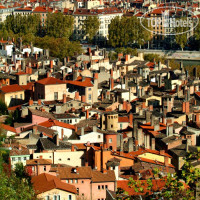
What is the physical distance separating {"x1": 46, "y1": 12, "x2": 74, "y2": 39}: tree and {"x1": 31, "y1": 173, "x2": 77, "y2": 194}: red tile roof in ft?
134

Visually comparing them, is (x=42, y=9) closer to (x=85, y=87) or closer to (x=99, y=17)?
(x=99, y=17)

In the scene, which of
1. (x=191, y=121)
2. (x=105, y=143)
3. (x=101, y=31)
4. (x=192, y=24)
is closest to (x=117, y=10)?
(x=101, y=31)

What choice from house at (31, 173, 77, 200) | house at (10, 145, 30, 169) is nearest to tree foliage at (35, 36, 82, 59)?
house at (10, 145, 30, 169)

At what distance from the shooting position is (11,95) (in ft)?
104

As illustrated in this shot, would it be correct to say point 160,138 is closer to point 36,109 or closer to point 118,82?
point 36,109

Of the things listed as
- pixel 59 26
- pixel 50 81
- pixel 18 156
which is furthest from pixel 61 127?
pixel 59 26

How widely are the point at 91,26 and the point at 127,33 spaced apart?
4.25 meters

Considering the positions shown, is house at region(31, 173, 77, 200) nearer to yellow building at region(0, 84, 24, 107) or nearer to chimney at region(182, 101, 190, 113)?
chimney at region(182, 101, 190, 113)

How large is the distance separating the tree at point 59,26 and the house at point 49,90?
28.8m

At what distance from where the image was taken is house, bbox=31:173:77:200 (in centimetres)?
1833

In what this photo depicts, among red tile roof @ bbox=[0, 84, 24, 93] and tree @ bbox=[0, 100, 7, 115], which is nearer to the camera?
tree @ bbox=[0, 100, 7, 115]

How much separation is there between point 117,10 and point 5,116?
38548 millimetres

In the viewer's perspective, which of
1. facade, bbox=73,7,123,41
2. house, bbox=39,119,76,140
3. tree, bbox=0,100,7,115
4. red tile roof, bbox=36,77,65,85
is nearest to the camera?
house, bbox=39,119,76,140

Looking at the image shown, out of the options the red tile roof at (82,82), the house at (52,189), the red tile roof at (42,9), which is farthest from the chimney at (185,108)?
the red tile roof at (42,9)
